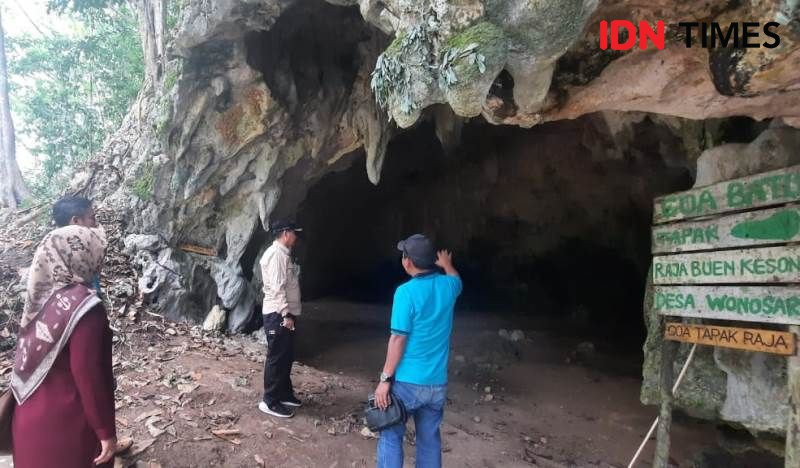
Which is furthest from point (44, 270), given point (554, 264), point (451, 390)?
point (554, 264)

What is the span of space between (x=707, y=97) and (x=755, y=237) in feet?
3.38

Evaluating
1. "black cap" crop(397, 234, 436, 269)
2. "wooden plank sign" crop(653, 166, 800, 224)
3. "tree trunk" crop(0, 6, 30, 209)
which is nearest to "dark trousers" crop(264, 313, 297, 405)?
"black cap" crop(397, 234, 436, 269)

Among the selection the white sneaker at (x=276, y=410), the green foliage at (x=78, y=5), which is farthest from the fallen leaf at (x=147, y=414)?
the green foliage at (x=78, y=5)

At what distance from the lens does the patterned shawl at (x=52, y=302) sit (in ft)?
6.52

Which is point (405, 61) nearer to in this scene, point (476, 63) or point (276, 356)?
point (476, 63)

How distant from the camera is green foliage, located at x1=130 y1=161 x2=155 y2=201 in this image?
22.2ft

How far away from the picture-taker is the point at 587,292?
11391 mm

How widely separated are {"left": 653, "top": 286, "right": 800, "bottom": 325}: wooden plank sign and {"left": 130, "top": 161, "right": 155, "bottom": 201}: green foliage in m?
6.60

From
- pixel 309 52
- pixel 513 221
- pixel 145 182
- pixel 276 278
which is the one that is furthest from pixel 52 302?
pixel 513 221

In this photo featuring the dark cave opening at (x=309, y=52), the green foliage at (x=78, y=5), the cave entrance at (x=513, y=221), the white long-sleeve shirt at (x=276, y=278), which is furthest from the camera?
the cave entrance at (x=513, y=221)

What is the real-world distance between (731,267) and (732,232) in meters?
0.21

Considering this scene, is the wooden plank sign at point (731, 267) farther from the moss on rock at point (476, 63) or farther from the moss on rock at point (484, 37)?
the moss on rock at point (484, 37)

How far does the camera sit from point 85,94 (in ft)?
35.4

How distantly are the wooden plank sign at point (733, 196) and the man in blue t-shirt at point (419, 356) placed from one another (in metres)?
1.69
